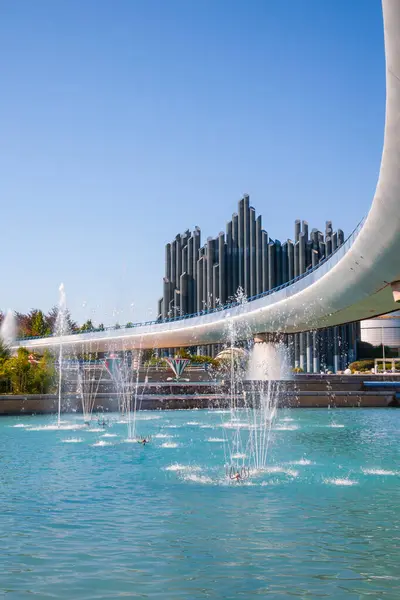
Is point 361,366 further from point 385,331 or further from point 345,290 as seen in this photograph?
point 345,290

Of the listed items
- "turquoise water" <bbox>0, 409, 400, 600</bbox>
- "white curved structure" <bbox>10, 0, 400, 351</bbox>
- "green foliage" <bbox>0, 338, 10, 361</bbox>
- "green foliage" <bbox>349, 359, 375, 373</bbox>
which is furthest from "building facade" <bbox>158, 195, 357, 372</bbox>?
"turquoise water" <bbox>0, 409, 400, 600</bbox>

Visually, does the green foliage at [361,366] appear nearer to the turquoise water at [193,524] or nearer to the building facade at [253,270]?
the building facade at [253,270]

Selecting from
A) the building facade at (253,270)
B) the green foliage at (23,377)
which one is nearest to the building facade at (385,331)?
the building facade at (253,270)

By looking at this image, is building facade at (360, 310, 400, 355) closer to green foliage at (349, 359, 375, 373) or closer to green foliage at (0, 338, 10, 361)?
green foliage at (349, 359, 375, 373)

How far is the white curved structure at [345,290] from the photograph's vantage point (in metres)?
12.8

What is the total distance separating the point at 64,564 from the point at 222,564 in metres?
1.47

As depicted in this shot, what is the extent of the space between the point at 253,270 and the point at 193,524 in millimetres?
72779

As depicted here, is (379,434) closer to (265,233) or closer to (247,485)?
(247,485)

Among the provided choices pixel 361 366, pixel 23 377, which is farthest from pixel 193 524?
pixel 361 366

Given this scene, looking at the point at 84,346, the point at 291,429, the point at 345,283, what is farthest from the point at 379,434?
the point at 84,346

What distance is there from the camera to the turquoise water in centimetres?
579

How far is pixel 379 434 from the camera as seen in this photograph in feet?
59.3

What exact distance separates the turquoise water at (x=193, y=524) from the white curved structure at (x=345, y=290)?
639 centimetres

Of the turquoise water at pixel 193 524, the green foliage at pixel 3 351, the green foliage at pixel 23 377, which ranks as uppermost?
the green foliage at pixel 3 351
